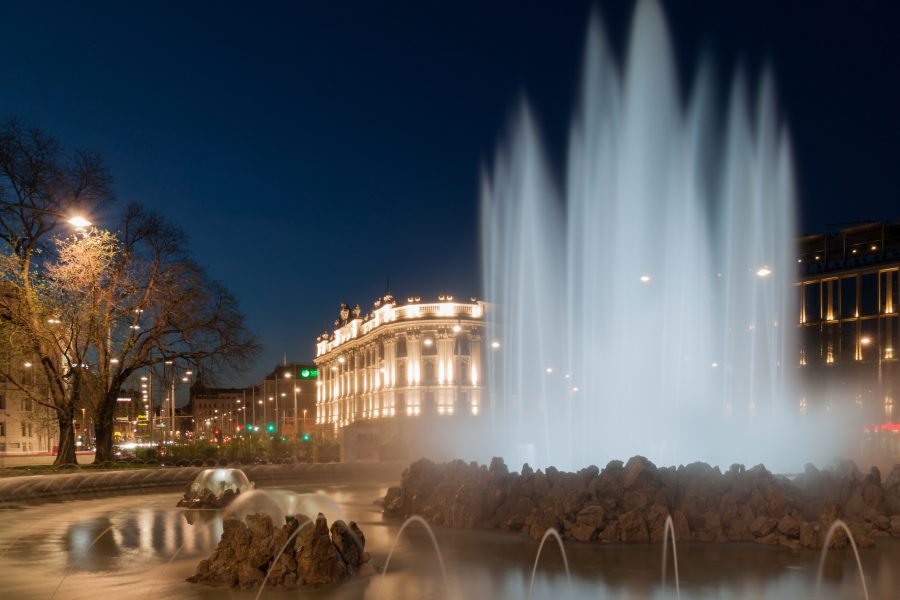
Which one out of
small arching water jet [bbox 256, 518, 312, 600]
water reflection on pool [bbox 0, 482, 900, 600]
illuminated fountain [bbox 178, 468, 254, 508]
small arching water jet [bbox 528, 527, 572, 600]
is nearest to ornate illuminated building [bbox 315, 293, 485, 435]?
illuminated fountain [bbox 178, 468, 254, 508]

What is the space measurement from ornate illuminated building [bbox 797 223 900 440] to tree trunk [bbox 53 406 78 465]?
51.4 m

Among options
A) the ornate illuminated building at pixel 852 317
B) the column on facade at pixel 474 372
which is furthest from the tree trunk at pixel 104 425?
the column on facade at pixel 474 372

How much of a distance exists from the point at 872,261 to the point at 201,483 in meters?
59.5

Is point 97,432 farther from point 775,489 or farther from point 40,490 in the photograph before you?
point 775,489

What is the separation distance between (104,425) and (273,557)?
2950cm

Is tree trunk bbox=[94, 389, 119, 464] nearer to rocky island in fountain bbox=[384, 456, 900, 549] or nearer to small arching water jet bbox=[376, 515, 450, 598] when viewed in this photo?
small arching water jet bbox=[376, 515, 450, 598]

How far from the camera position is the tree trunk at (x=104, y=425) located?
38250 millimetres

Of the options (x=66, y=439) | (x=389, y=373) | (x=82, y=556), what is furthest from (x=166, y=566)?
(x=389, y=373)

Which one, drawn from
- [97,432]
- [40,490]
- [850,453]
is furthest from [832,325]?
[40,490]

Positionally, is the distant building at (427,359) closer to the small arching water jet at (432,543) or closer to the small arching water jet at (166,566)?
the small arching water jet at (432,543)

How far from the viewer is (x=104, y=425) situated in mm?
38594

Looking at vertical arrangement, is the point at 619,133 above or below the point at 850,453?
above

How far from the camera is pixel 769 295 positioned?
59875mm

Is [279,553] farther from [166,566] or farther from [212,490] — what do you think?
[212,490]
